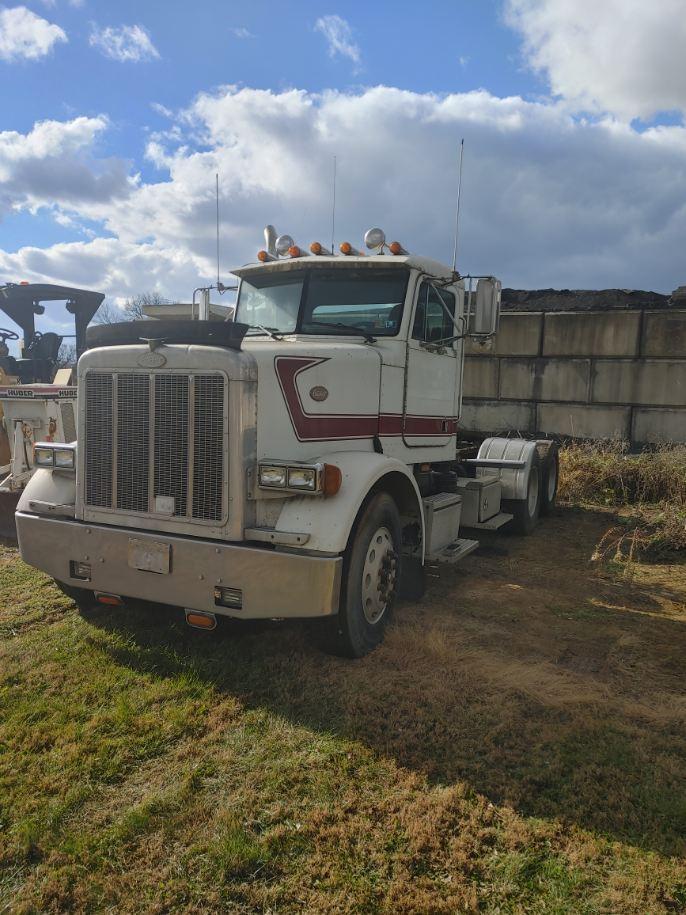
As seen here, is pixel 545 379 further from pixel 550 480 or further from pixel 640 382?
pixel 550 480

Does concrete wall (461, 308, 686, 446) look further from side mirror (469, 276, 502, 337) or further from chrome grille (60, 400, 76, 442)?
chrome grille (60, 400, 76, 442)

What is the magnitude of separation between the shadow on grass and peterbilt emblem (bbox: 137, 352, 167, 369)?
1.68 meters

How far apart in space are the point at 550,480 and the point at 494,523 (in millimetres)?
2333

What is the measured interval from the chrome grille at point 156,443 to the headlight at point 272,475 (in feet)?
0.73

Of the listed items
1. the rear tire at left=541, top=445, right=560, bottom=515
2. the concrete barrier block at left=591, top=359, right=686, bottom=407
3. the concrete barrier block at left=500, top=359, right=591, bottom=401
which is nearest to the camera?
the rear tire at left=541, top=445, right=560, bottom=515

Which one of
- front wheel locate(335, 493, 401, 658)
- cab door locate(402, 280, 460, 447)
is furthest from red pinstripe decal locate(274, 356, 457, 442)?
front wheel locate(335, 493, 401, 658)

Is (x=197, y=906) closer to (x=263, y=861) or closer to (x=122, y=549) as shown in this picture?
(x=263, y=861)

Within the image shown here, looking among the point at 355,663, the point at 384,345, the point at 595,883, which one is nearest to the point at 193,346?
the point at 384,345

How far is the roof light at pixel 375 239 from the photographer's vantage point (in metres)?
5.41

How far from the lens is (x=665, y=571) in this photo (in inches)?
255

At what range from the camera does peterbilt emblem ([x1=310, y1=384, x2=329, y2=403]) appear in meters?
4.11

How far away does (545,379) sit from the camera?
1136cm

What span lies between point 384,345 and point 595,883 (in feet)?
11.6

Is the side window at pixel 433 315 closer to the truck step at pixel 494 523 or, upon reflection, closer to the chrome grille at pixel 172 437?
the truck step at pixel 494 523
